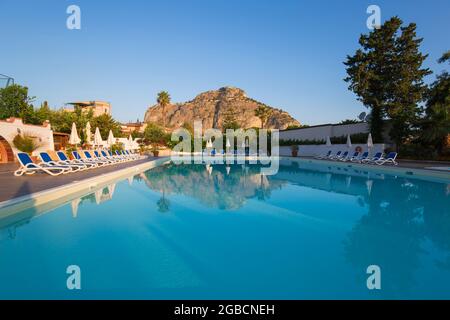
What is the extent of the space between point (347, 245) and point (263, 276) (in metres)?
1.69

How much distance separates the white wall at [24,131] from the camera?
616 inches

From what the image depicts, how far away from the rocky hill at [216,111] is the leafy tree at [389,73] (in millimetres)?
84024

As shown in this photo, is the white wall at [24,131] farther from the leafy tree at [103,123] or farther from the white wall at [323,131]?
the white wall at [323,131]

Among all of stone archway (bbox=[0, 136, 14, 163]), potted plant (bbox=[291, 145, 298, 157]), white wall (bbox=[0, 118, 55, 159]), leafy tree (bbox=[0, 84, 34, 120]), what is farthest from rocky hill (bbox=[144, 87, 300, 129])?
stone archway (bbox=[0, 136, 14, 163])

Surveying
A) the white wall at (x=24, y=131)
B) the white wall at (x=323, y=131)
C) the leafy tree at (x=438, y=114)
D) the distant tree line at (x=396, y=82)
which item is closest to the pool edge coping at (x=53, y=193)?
the white wall at (x=24, y=131)

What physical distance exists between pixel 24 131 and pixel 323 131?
26.2 meters

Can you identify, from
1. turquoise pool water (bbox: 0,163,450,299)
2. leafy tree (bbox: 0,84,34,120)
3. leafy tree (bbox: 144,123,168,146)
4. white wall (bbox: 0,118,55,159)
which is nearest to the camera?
turquoise pool water (bbox: 0,163,450,299)

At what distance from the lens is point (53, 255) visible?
345 cm

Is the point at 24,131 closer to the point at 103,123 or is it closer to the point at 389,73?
the point at 103,123

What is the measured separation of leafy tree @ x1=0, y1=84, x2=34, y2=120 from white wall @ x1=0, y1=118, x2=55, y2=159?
34.0 feet

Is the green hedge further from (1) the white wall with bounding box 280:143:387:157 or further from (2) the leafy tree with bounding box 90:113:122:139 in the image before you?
(2) the leafy tree with bounding box 90:113:122:139

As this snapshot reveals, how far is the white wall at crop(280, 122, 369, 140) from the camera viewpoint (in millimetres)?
24781
